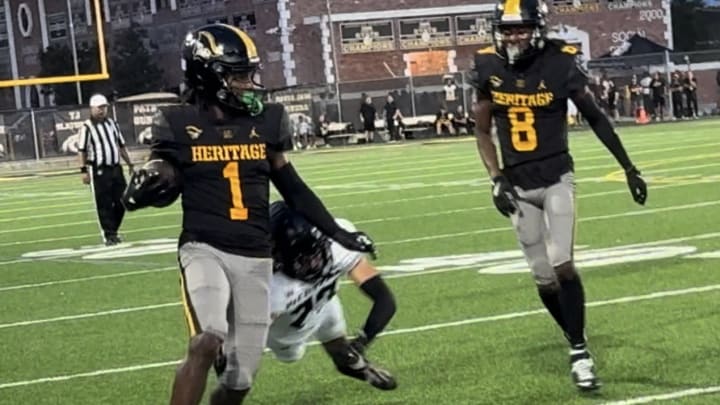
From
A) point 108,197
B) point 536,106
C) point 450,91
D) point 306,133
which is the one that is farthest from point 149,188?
point 450,91

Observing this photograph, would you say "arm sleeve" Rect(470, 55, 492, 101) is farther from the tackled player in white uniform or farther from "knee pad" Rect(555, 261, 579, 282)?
the tackled player in white uniform

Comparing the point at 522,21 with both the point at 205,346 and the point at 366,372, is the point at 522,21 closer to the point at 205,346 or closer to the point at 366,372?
the point at 366,372

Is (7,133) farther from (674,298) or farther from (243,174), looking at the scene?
(243,174)

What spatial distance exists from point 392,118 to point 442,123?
131 centimetres

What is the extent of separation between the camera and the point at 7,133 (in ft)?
126

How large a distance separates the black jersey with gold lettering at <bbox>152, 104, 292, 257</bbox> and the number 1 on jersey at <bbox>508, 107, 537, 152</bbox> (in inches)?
74.2

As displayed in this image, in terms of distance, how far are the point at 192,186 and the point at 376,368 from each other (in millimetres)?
1399

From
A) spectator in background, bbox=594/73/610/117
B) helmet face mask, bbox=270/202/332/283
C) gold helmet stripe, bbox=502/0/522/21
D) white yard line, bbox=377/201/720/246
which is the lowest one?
spectator in background, bbox=594/73/610/117

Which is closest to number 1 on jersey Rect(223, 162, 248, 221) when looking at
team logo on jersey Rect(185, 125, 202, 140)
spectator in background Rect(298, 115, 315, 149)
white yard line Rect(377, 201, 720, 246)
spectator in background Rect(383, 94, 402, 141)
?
team logo on jersey Rect(185, 125, 202, 140)

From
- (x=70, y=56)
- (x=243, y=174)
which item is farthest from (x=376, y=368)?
(x=70, y=56)

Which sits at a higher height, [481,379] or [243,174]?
[243,174]

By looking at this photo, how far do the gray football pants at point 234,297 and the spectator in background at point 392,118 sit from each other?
33701mm

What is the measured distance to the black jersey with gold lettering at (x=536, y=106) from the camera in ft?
23.5

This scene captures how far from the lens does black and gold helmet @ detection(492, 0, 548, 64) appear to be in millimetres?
7039
